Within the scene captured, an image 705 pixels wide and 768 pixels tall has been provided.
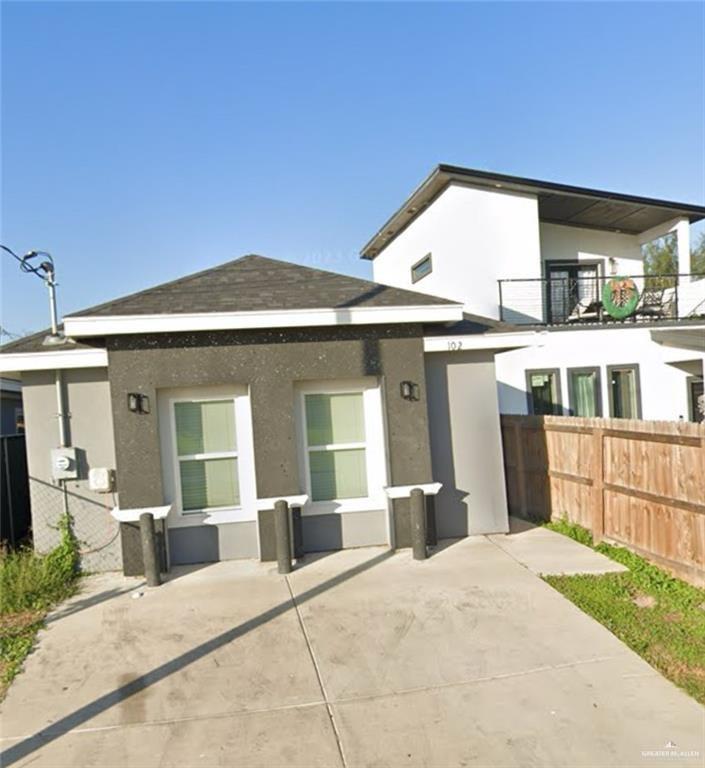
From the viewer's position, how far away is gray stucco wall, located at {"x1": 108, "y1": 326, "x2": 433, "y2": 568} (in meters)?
6.29

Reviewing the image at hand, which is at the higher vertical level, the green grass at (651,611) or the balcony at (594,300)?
the balcony at (594,300)

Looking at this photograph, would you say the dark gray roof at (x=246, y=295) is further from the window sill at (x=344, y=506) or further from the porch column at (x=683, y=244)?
the porch column at (x=683, y=244)

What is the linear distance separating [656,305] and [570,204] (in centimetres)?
344

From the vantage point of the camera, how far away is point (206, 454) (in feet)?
22.2

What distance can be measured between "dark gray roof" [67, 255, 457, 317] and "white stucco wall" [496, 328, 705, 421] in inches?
227

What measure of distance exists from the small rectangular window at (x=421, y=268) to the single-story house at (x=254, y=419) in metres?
8.48

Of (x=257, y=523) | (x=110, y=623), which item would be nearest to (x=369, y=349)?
(x=257, y=523)

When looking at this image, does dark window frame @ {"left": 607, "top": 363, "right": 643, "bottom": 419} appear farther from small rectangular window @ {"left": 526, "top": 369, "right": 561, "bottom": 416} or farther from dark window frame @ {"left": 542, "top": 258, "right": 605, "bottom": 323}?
dark window frame @ {"left": 542, "top": 258, "right": 605, "bottom": 323}

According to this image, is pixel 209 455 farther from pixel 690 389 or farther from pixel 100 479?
pixel 690 389

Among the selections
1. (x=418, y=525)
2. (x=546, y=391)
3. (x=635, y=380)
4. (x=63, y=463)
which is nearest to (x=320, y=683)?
(x=418, y=525)

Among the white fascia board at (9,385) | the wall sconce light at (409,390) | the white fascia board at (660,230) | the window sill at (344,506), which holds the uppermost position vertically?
the white fascia board at (660,230)

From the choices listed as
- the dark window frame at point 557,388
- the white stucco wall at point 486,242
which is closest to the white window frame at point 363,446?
the dark window frame at point 557,388

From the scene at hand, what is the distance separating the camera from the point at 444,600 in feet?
17.3

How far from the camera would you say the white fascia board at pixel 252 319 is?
6.07m
